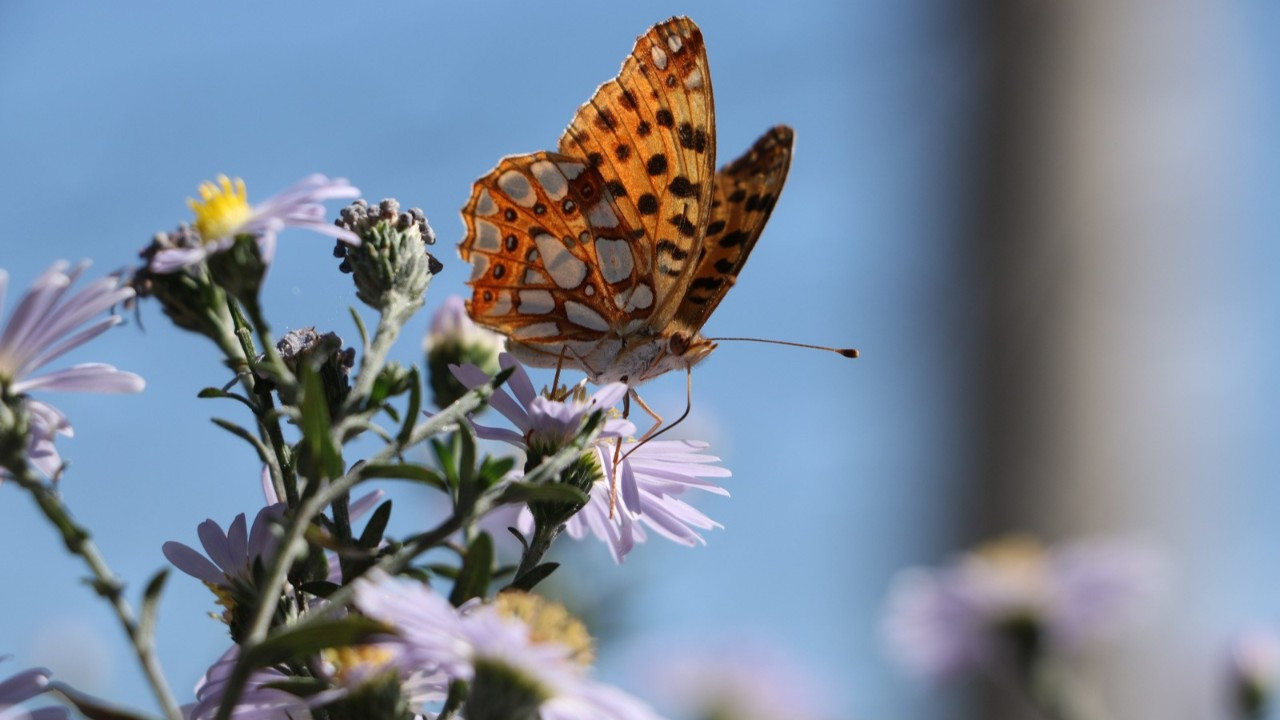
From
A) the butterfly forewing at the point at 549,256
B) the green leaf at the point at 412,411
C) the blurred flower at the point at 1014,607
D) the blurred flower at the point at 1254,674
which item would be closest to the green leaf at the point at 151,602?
the green leaf at the point at 412,411

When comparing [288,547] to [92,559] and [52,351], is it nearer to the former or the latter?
[92,559]

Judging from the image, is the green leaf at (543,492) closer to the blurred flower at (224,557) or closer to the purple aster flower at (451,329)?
the blurred flower at (224,557)

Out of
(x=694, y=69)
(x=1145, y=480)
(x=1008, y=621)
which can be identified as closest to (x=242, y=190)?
(x=694, y=69)

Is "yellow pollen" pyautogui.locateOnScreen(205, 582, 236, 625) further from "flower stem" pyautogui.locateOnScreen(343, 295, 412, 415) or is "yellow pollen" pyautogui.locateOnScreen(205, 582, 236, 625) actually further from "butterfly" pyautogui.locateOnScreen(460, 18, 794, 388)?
"butterfly" pyautogui.locateOnScreen(460, 18, 794, 388)

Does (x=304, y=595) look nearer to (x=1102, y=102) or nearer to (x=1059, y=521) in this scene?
(x=1059, y=521)

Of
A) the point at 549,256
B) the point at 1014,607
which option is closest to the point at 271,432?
the point at 549,256

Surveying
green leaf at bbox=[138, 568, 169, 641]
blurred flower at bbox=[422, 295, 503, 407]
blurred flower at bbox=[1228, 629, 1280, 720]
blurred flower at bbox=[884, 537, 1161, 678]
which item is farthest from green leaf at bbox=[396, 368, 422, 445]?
blurred flower at bbox=[1228, 629, 1280, 720]
